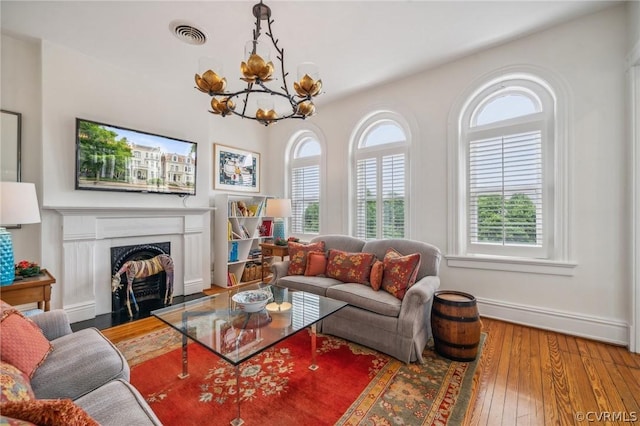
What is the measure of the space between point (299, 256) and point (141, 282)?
2.08 metres

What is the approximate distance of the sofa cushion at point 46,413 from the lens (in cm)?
67

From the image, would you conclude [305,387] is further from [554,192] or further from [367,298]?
[554,192]

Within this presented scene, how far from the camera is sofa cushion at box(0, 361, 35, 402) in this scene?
924 millimetres

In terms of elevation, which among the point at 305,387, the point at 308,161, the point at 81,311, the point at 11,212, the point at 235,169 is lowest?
the point at 305,387

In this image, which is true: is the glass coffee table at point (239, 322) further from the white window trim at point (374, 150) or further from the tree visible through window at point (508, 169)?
the tree visible through window at point (508, 169)

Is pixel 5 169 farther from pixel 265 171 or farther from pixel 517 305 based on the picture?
pixel 517 305

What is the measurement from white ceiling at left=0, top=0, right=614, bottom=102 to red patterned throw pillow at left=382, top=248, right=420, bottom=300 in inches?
86.3

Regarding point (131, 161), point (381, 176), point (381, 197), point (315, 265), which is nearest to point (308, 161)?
point (381, 176)

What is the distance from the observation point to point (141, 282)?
3457 millimetres

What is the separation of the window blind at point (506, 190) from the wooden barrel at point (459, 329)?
1.22 meters

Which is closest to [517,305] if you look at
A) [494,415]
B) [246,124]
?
[494,415]

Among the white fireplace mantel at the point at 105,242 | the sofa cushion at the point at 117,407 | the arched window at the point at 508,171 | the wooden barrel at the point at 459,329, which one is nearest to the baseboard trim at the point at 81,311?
the white fireplace mantel at the point at 105,242

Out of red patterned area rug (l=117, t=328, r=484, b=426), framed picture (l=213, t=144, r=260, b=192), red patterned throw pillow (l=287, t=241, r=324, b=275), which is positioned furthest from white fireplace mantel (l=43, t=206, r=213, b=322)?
red patterned throw pillow (l=287, t=241, r=324, b=275)

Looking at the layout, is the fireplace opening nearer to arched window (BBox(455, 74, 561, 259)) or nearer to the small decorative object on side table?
the small decorative object on side table
